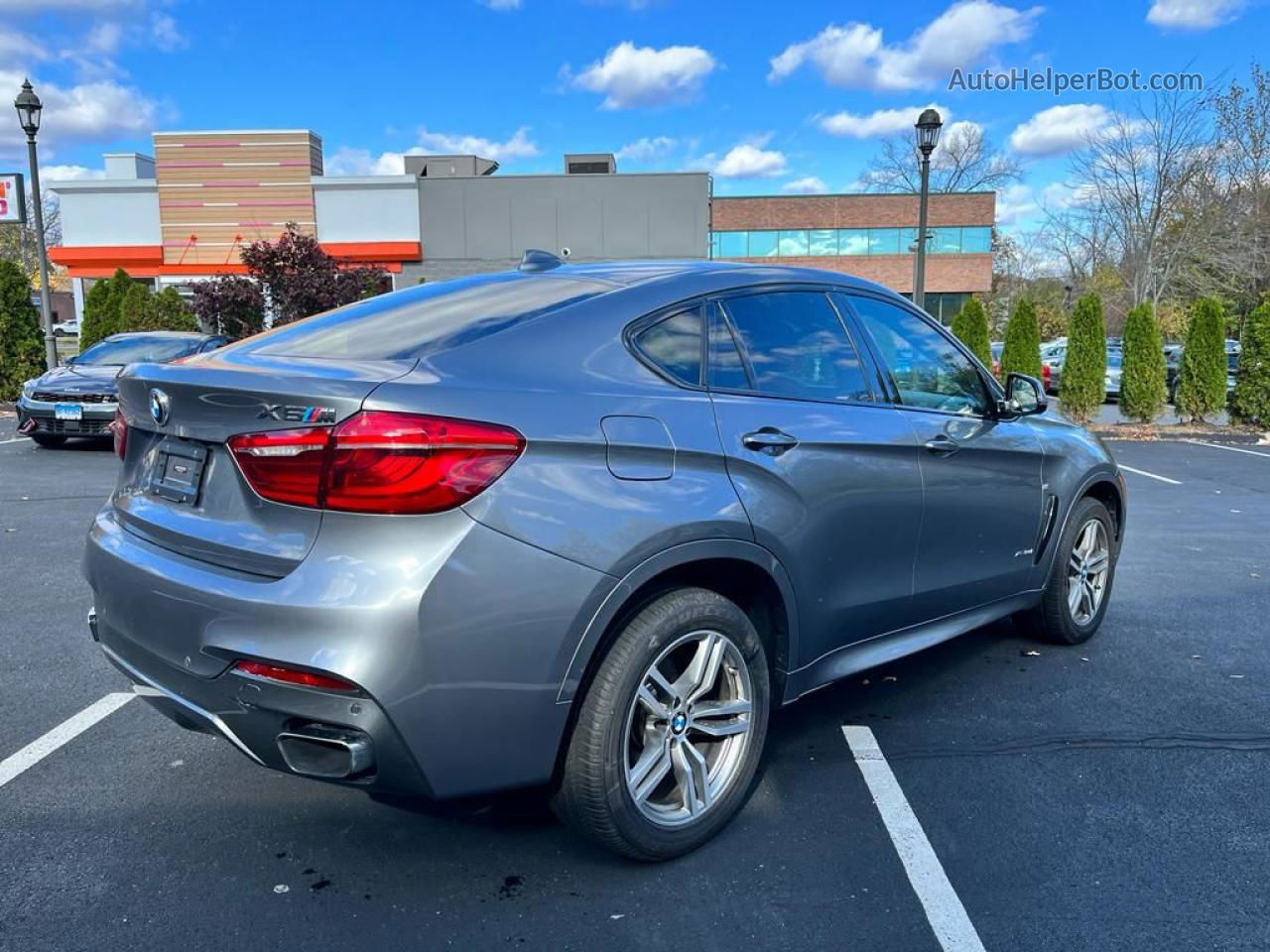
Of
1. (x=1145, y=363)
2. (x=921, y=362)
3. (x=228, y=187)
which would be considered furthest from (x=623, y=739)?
(x=228, y=187)

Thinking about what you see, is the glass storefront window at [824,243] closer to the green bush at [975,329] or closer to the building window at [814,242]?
the building window at [814,242]


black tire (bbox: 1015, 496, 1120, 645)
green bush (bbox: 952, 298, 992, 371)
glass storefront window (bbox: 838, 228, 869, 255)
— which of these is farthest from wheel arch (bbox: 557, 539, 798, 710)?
glass storefront window (bbox: 838, 228, 869, 255)

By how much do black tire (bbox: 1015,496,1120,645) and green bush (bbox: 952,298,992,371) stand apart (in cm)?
1349

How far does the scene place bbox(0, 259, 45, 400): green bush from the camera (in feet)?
53.5

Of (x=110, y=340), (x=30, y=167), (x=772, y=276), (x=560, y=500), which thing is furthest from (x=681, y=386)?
(x=30, y=167)

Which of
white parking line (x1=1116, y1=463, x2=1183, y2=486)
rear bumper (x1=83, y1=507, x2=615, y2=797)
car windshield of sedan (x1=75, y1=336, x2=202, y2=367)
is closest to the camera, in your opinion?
rear bumper (x1=83, y1=507, x2=615, y2=797)

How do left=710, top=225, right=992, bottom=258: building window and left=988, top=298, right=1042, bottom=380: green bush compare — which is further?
left=710, top=225, right=992, bottom=258: building window

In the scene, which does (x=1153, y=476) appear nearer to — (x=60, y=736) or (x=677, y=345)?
(x=677, y=345)

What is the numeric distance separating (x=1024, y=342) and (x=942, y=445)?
1529 centimetres

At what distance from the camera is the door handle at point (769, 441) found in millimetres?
2844

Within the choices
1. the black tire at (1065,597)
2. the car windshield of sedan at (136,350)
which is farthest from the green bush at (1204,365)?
the car windshield of sedan at (136,350)

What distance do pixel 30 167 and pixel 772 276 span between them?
56.3ft

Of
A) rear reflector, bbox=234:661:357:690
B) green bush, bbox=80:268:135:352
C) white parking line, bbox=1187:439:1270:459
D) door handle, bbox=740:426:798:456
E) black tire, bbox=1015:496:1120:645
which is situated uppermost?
green bush, bbox=80:268:135:352

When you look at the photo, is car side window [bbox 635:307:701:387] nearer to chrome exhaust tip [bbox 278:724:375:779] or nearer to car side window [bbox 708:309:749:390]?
car side window [bbox 708:309:749:390]
